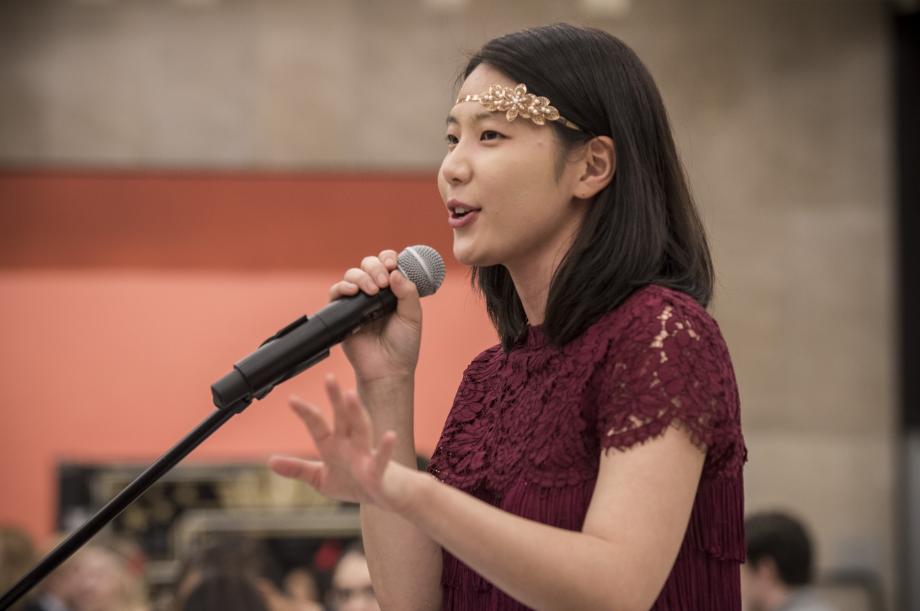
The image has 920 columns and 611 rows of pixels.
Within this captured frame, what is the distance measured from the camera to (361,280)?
1.90 m

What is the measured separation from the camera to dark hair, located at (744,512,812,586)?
183 inches

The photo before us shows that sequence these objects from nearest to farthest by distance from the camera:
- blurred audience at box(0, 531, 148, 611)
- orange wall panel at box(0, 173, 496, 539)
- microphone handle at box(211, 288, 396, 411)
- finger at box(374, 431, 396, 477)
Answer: finger at box(374, 431, 396, 477)
microphone handle at box(211, 288, 396, 411)
blurred audience at box(0, 531, 148, 611)
orange wall panel at box(0, 173, 496, 539)

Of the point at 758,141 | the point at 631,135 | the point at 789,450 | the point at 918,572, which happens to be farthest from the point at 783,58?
the point at 631,135

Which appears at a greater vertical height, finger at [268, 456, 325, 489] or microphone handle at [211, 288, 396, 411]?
microphone handle at [211, 288, 396, 411]

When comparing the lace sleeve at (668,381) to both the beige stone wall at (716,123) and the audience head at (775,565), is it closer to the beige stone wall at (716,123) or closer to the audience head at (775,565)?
the audience head at (775,565)

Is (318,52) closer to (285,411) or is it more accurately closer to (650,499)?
(285,411)

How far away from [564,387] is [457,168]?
352 millimetres

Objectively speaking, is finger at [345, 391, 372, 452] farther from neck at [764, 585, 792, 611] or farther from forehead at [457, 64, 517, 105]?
neck at [764, 585, 792, 611]

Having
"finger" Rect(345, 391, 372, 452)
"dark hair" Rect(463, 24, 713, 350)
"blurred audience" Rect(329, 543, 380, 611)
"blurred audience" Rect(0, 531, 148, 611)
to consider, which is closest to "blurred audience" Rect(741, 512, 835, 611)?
"blurred audience" Rect(329, 543, 380, 611)

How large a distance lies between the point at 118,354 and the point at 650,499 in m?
5.67

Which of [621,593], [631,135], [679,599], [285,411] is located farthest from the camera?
[285,411]

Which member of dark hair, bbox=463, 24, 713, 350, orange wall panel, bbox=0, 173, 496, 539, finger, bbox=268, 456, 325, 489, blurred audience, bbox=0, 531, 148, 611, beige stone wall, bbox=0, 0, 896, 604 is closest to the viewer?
finger, bbox=268, 456, 325, 489

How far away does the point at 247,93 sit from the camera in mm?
7051

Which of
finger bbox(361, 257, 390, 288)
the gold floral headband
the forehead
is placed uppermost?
the forehead
